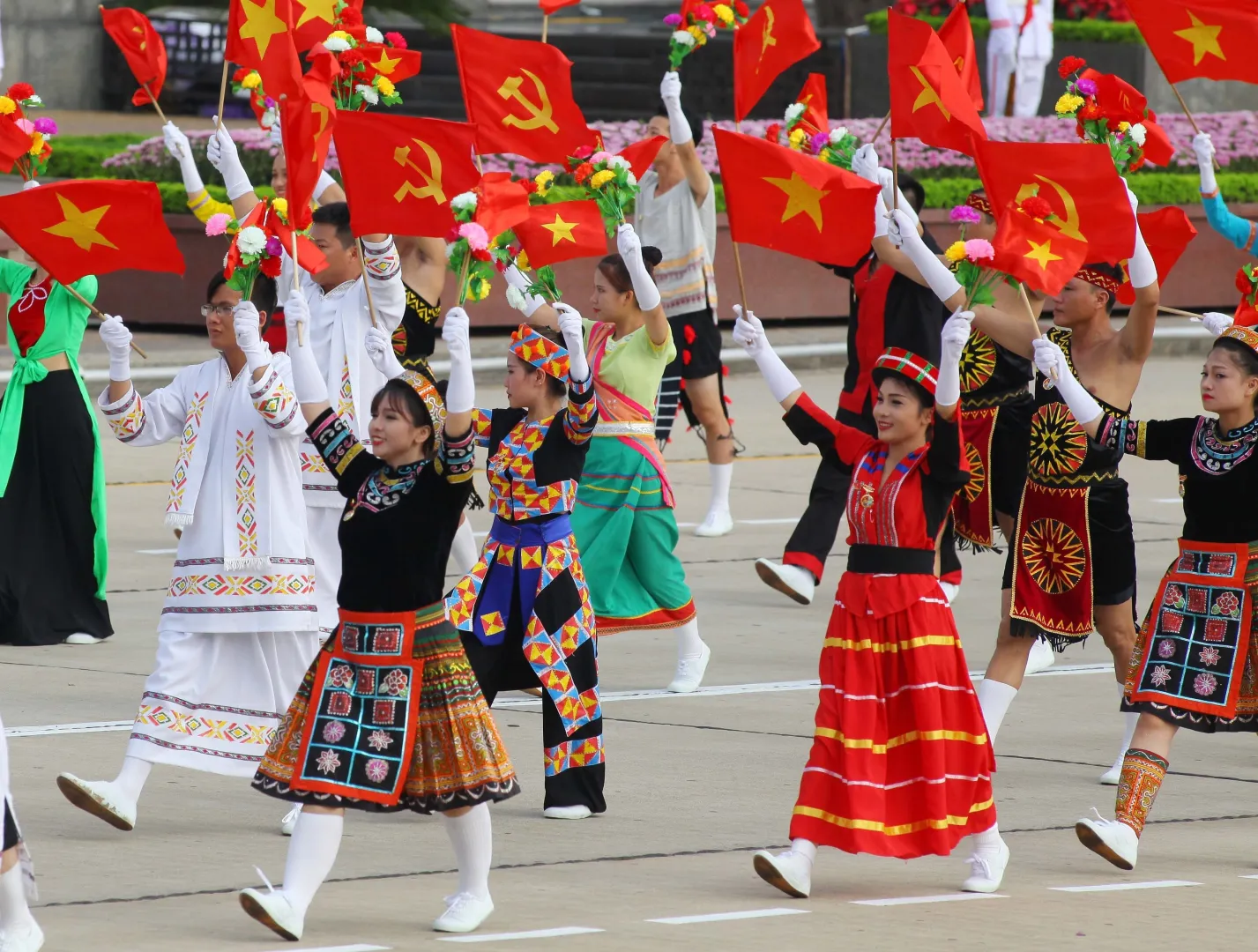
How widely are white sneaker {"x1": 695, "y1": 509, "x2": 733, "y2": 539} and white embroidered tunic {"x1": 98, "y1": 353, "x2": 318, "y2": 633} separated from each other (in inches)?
218

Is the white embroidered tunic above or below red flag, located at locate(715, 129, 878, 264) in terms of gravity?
below

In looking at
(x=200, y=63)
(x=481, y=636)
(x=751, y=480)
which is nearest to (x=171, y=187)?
(x=751, y=480)

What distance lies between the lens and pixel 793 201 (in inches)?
278

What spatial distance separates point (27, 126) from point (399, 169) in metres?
1.92

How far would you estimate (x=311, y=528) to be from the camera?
7926 millimetres

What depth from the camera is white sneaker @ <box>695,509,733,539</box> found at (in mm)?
12500

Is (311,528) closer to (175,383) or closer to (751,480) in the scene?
(175,383)

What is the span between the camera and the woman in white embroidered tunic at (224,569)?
677cm

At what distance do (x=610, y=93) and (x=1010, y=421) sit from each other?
17.7m

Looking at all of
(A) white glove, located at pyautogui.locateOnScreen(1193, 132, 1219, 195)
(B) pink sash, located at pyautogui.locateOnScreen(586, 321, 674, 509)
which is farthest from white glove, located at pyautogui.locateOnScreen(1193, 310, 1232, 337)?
(B) pink sash, located at pyautogui.locateOnScreen(586, 321, 674, 509)

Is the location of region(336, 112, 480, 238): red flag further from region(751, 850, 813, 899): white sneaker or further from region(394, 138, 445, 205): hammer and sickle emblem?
region(751, 850, 813, 899): white sneaker

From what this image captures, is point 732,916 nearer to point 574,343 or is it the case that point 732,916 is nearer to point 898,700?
point 898,700

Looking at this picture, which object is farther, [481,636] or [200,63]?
[200,63]

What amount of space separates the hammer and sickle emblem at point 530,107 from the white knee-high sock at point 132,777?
2.65m
